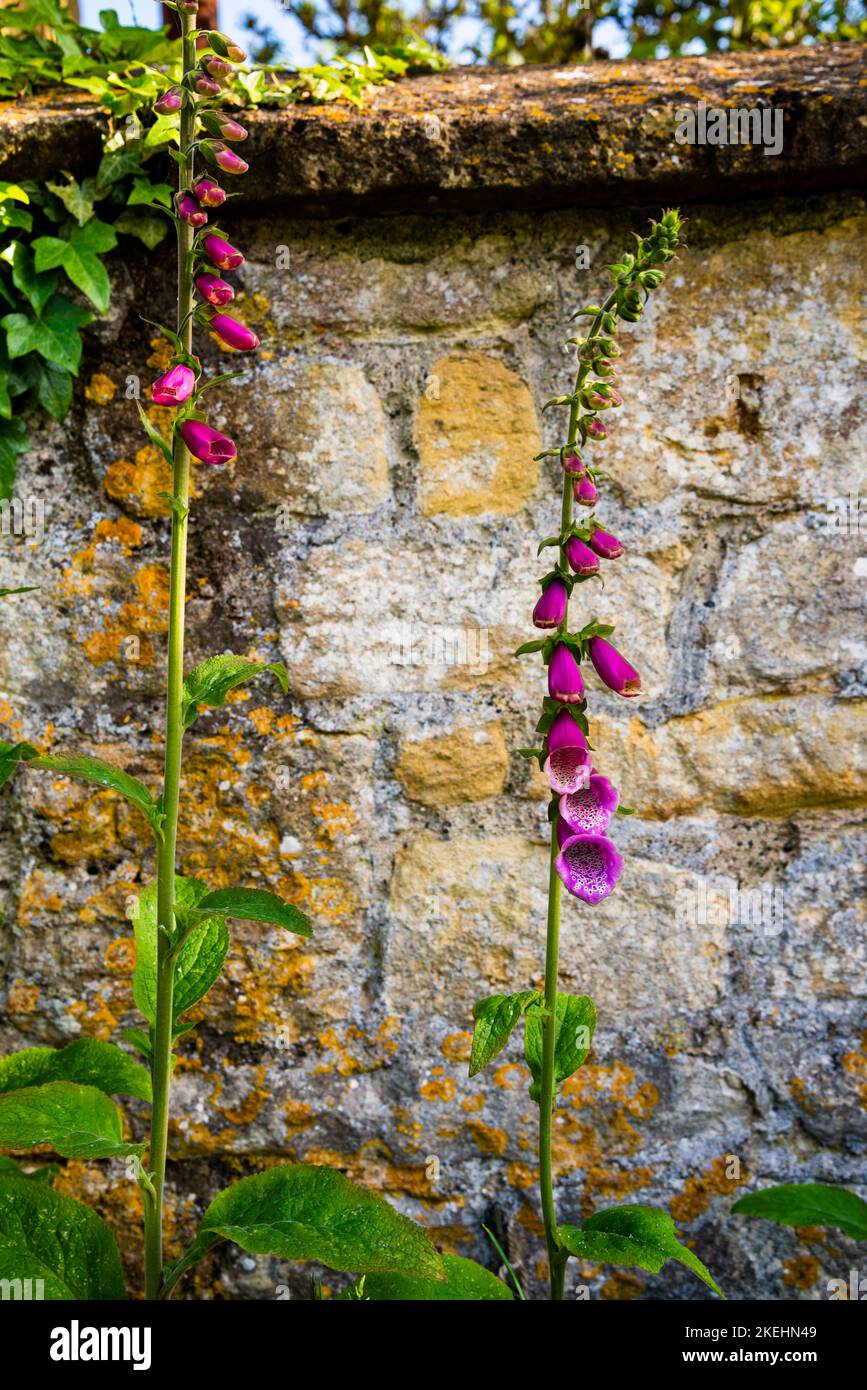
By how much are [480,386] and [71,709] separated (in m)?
0.88

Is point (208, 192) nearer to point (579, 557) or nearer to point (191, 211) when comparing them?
point (191, 211)

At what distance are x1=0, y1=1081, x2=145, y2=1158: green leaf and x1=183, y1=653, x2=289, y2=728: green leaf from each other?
469 millimetres

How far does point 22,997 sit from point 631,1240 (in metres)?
1.06

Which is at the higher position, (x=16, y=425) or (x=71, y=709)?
(x=16, y=425)

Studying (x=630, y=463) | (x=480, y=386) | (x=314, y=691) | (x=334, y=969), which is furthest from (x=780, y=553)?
(x=334, y=969)

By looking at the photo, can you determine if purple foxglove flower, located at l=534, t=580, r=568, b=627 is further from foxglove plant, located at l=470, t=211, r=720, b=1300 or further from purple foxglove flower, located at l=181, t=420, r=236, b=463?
purple foxglove flower, located at l=181, t=420, r=236, b=463

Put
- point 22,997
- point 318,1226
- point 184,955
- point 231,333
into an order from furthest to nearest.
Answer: point 22,997, point 184,955, point 231,333, point 318,1226

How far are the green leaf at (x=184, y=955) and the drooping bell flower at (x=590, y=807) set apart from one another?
472mm

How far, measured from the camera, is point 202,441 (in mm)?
1232

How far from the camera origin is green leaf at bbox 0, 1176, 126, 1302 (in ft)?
4.04

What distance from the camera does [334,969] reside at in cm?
180

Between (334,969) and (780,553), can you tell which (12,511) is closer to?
(334,969)

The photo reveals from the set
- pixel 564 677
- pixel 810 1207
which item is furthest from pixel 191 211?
pixel 810 1207
